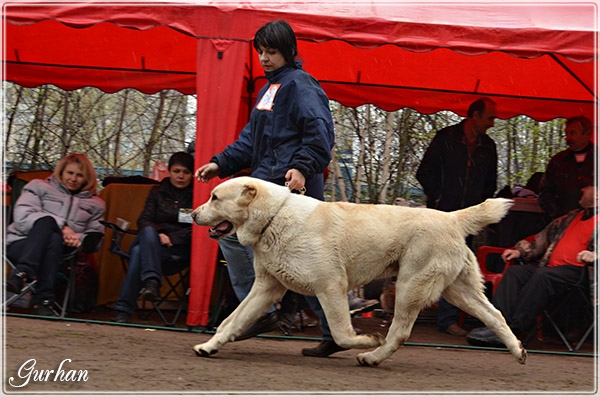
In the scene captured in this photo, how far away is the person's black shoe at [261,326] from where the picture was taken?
5340 mm

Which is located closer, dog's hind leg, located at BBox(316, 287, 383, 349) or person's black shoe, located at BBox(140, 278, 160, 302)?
dog's hind leg, located at BBox(316, 287, 383, 349)

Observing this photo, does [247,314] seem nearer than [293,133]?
Yes

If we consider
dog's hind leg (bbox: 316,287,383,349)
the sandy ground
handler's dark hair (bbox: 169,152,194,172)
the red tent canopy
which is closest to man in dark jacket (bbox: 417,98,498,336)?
the red tent canopy

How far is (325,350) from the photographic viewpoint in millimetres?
5402

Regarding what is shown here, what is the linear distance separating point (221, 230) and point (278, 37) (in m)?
1.26

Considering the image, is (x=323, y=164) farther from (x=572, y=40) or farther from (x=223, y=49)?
(x=572, y=40)

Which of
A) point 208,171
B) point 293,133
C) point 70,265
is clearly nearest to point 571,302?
point 293,133

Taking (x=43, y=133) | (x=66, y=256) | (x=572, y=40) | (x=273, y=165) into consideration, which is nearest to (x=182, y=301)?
(x=66, y=256)

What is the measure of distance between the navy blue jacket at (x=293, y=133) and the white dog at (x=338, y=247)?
1.00ft

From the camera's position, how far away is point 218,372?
456cm

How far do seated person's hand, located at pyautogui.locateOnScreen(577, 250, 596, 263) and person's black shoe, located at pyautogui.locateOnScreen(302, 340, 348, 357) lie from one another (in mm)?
2264

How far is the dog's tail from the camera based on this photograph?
16.3 ft

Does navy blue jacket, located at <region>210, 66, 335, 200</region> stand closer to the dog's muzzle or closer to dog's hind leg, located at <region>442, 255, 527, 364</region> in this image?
the dog's muzzle

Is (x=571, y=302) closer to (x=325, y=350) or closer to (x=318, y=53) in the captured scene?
(x=325, y=350)
